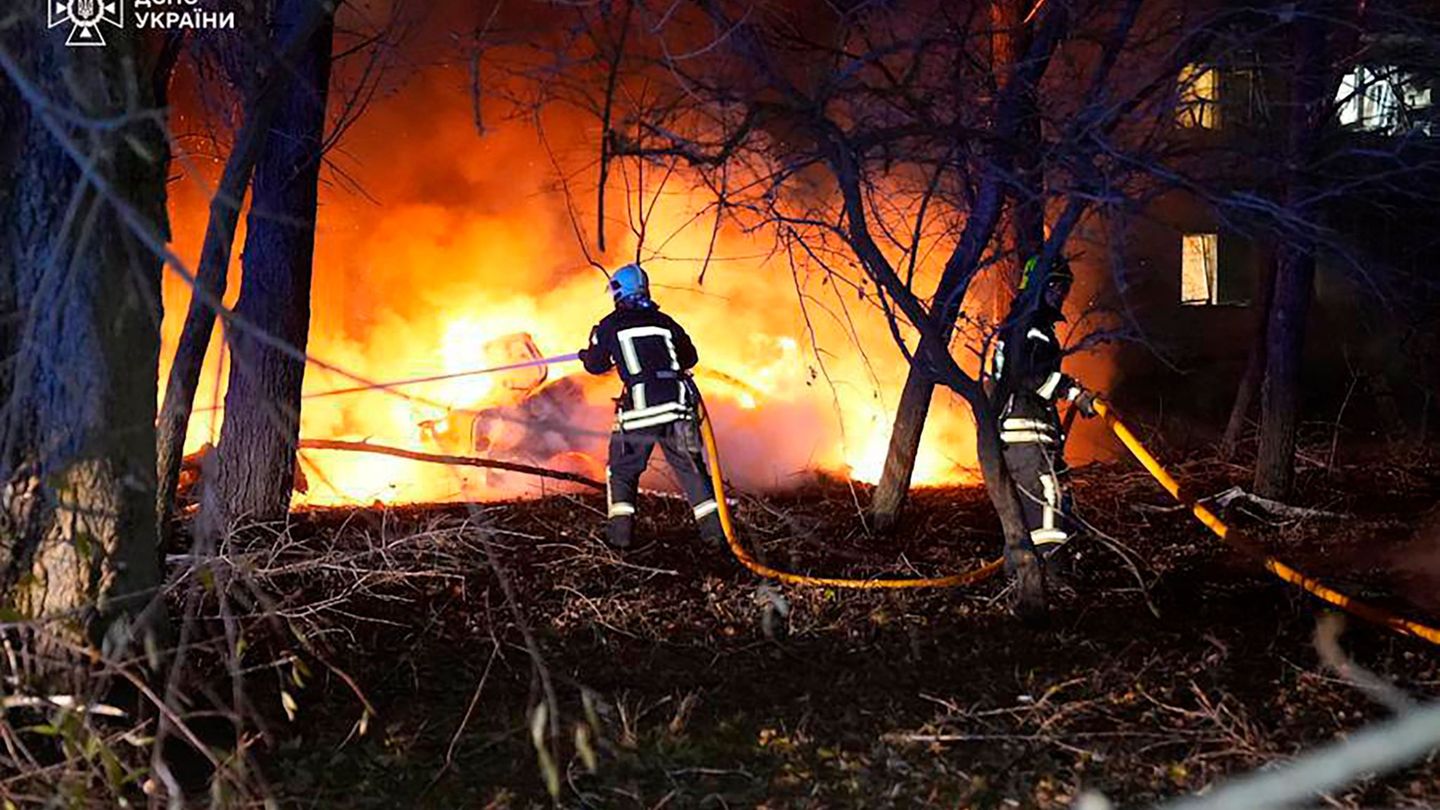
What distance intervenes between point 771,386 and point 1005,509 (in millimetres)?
6121

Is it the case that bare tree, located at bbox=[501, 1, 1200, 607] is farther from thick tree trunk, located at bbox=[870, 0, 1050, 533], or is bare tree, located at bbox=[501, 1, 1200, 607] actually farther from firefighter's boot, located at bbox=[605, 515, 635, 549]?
firefighter's boot, located at bbox=[605, 515, 635, 549]

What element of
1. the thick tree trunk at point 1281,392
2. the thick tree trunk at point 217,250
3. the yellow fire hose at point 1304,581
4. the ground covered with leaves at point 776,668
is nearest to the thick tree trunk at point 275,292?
the ground covered with leaves at point 776,668

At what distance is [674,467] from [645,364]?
2.19 ft

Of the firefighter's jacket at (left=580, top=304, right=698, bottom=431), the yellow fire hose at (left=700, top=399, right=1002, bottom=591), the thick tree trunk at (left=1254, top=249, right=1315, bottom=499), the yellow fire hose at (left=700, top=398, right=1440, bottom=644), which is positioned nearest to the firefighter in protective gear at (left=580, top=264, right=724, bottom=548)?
the firefighter's jacket at (left=580, top=304, right=698, bottom=431)

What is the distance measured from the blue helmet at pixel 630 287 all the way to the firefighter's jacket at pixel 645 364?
61 millimetres

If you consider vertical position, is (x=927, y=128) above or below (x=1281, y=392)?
above

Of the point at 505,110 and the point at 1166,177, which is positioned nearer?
the point at 1166,177

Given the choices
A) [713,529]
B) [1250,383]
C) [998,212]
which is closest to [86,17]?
[713,529]

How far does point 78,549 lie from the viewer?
448 centimetres

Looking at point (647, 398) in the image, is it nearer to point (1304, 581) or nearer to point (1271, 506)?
point (1304, 581)

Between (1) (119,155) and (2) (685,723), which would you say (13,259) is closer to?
(1) (119,155)

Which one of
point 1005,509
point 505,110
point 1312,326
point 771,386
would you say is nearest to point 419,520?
point 1005,509

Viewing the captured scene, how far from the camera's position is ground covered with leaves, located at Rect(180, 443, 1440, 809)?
15.2 feet

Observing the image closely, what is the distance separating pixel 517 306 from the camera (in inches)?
514
